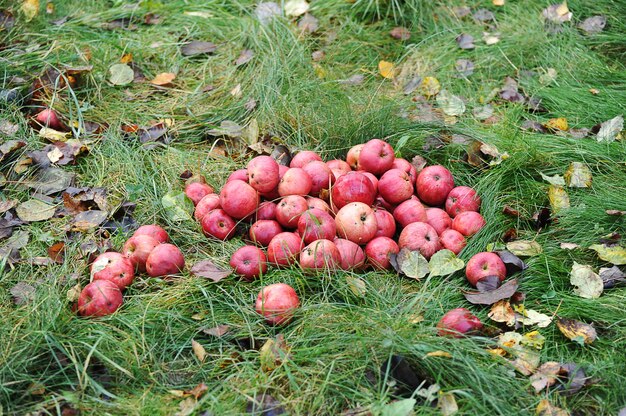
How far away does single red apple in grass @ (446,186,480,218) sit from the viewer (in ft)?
12.6

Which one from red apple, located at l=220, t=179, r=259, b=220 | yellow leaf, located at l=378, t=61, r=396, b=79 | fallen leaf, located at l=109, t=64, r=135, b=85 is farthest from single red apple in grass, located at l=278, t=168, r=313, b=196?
fallen leaf, located at l=109, t=64, r=135, b=85

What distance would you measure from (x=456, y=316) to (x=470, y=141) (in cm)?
148

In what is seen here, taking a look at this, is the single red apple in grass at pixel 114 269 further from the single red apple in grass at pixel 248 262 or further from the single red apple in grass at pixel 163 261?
the single red apple in grass at pixel 248 262

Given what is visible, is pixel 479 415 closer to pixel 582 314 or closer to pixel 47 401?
pixel 582 314

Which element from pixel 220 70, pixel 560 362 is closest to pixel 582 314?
pixel 560 362

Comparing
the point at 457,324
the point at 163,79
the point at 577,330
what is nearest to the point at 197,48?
the point at 163,79

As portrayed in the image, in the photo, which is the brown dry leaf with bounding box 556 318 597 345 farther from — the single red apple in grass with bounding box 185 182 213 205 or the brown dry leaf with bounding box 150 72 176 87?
the brown dry leaf with bounding box 150 72 176 87

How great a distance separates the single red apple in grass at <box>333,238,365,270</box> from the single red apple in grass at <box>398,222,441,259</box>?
10.3 inches

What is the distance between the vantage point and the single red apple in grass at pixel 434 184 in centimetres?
389

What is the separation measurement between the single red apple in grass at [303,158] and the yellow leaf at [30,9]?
2645mm

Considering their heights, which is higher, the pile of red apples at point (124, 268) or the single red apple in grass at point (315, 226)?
the single red apple in grass at point (315, 226)

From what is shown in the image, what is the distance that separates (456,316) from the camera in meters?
3.13

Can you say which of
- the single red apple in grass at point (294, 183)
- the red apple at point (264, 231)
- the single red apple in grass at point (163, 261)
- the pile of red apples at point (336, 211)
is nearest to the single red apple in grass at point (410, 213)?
the pile of red apples at point (336, 211)

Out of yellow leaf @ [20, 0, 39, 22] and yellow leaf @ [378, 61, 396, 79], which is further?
yellow leaf @ [20, 0, 39, 22]
